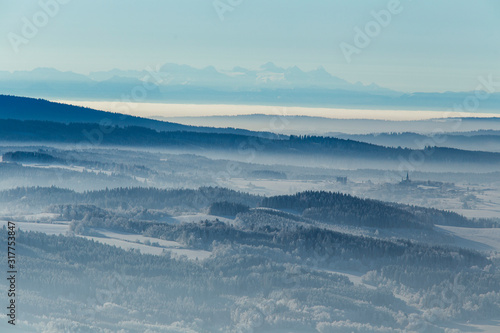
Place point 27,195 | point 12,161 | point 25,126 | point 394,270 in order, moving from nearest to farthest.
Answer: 1. point 394,270
2. point 27,195
3. point 12,161
4. point 25,126

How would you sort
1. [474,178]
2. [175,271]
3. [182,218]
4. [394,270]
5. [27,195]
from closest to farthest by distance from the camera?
[175,271], [394,270], [182,218], [27,195], [474,178]

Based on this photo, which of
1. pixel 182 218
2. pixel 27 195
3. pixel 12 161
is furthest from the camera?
pixel 12 161

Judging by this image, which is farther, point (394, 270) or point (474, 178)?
point (474, 178)

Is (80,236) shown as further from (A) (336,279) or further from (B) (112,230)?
(A) (336,279)

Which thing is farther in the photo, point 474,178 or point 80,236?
point 474,178

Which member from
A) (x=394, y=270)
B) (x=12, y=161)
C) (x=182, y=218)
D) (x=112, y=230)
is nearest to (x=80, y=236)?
(x=112, y=230)

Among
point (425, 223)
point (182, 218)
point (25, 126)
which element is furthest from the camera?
point (25, 126)

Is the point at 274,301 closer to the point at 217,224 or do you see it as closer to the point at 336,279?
the point at 336,279

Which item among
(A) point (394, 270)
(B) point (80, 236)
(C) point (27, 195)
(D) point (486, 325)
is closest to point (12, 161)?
(C) point (27, 195)
